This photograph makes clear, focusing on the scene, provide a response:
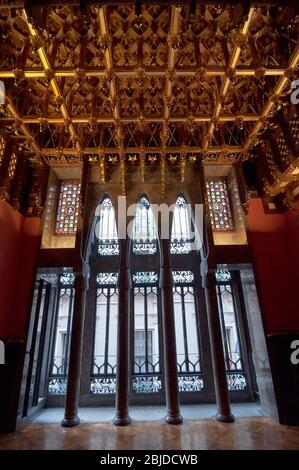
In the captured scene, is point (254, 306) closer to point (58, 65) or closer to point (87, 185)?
point (87, 185)

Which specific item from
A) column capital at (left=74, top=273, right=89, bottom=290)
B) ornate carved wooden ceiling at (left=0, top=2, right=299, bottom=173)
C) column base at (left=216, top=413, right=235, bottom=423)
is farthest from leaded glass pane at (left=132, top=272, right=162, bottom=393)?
ornate carved wooden ceiling at (left=0, top=2, right=299, bottom=173)

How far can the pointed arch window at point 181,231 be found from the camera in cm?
859

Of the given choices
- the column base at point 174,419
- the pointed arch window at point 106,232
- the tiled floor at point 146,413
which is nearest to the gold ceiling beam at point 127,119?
the pointed arch window at point 106,232

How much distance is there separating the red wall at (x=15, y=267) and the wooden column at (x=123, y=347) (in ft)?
7.15

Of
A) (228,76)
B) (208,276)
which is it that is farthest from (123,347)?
(228,76)

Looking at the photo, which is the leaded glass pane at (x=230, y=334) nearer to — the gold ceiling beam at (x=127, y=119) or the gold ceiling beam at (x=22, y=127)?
the gold ceiling beam at (x=127, y=119)

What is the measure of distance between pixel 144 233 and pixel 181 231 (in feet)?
4.06

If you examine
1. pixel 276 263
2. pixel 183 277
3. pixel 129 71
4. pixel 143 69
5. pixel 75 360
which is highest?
pixel 129 71

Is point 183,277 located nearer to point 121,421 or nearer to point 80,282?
point 80,282

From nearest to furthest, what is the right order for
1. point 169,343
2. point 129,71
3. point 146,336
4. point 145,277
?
point 129,71 < point 169,343 < point 146,336 < point 145,277

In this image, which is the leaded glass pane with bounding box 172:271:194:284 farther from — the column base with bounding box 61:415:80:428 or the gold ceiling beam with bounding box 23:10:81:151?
the gold ceiling beam with bounding box 23:10:81:151

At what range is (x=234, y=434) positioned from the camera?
485 centimetres

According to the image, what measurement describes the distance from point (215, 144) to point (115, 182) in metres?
2.98

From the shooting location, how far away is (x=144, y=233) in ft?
28.9
